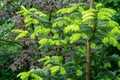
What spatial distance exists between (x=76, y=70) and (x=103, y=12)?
3.33 feet

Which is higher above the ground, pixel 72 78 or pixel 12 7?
pixel 12 7

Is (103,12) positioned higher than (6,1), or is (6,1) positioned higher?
(6,1)

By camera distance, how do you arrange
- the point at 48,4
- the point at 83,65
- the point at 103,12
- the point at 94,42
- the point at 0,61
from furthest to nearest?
the point at 0,61 → the point at 48,4 → the point at 83,65 → the point at 94,42 → the point at 103,12

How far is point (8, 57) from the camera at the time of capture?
20.4ft

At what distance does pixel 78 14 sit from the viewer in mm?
3656

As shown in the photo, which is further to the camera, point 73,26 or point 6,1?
point 6,1

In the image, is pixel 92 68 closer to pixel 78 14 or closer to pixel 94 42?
pixel 94 42

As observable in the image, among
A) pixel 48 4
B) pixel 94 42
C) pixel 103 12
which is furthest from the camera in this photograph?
pixel 48 4

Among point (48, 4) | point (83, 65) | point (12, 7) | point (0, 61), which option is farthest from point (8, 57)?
point (83, 65)

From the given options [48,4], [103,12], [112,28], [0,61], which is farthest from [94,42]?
[0,61]

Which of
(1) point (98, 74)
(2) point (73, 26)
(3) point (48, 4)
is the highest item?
(3) point (48, 4)

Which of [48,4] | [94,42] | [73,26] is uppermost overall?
[48,4]

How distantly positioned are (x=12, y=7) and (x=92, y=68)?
2528 mm

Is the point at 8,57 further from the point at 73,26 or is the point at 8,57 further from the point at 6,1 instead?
the point at 73,26
